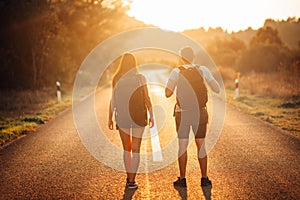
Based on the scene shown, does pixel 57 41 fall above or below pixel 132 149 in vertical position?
above

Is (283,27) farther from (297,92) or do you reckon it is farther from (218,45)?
(297,92)

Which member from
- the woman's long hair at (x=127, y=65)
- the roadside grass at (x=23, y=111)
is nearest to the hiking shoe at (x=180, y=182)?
the woman's long hair at (x=127, y=65)

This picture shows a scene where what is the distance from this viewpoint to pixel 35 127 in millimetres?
11086

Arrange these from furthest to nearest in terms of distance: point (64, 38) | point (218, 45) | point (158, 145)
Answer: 1. point (218, 45)
2. point (64, 38)
3. point (158, 145)

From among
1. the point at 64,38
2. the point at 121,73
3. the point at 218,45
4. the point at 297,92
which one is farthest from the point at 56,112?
the point at 218,45

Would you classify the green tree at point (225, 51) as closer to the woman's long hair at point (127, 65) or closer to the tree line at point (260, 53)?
the tree line at point (260, 53)

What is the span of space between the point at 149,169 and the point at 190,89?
5.73ft

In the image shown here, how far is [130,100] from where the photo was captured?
5.32m

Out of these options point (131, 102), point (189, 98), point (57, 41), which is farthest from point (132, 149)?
point (57, 41)

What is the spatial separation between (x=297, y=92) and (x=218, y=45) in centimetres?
4869

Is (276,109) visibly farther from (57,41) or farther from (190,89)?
(57,41)

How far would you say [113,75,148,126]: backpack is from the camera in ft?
17.3

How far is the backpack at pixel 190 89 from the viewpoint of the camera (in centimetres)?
528

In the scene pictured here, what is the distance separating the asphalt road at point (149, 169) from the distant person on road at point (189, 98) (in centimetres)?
44
